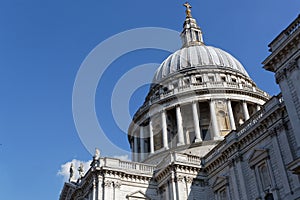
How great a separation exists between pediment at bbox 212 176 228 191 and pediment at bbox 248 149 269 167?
330cm

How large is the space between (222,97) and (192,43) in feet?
60.4

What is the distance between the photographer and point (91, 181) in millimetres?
33438

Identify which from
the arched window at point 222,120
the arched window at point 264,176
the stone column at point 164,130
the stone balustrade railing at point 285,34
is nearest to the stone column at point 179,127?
the stone column at point 164,130

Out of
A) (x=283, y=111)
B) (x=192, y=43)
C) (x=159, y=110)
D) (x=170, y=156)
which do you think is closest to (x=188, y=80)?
(x=159, y=110)

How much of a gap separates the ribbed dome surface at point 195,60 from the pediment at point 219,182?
80.2 ft

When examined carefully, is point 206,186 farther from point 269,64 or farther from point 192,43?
point 192,43

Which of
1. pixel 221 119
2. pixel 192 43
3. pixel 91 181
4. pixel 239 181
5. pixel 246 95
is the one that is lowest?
pixel 239 181

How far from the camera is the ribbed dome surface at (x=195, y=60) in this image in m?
54.6

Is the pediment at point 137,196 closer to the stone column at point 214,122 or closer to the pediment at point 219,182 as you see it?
the pediment at point 219,182

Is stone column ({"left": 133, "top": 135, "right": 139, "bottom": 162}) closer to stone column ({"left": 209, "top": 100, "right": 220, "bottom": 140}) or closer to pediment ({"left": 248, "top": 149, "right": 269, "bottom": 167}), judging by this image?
stone column ({"left": 209, "top": 100, "right": 220, "bottom": 140})

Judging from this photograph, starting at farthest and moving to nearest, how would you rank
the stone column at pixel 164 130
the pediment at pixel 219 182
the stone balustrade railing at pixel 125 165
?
1. the stone column at pixel 164 130
2. the stone balustrade railing at pixel 125 165
3. the pediment at pixel 219 182

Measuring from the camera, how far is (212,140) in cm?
4253

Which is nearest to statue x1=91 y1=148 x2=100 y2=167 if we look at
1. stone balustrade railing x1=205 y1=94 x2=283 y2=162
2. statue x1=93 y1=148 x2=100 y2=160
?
statue x1=93 y1=148 x2=100 y2=160

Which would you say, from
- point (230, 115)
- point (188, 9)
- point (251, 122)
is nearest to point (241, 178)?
point (251, 122)
